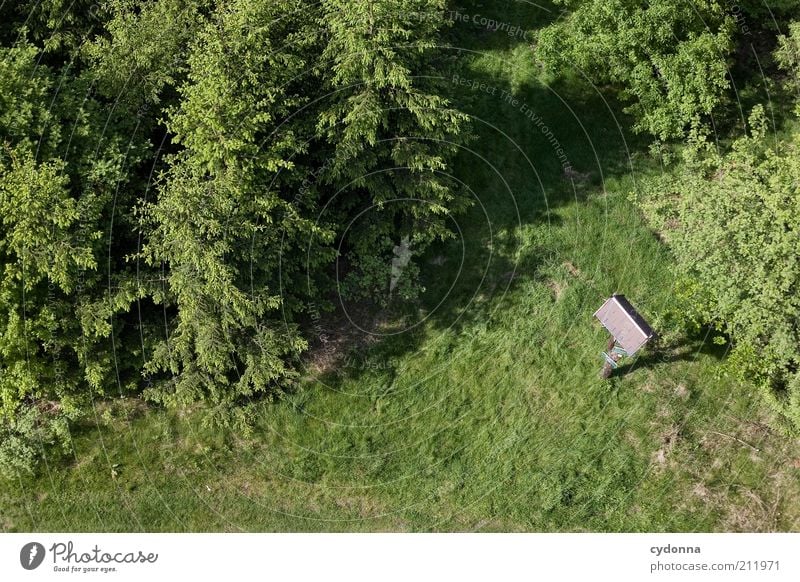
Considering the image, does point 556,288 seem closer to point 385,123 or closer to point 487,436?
point 487,436

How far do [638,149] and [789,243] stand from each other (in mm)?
9109

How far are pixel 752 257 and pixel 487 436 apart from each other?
10999 mm

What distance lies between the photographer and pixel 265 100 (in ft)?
79.8

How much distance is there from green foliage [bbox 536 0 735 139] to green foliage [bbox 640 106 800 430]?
5.87ft

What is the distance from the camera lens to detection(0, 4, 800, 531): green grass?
27.2 metres

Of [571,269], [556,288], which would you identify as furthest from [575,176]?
[556,288]

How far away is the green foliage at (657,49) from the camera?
26203mm

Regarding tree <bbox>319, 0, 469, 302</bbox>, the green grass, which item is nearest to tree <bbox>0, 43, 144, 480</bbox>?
the green grass

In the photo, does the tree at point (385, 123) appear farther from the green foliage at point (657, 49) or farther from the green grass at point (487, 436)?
the green foliage at point (657, 49)

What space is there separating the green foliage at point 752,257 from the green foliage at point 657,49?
179 cm

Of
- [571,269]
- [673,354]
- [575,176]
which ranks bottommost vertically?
[673,354]

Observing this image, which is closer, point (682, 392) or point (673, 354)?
point (682, 392)

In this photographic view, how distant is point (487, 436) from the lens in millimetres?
27859

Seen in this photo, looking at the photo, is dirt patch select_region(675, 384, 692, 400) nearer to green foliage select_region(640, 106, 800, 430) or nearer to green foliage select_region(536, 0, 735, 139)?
green foliage select_region(640, 106, 800, 430)
